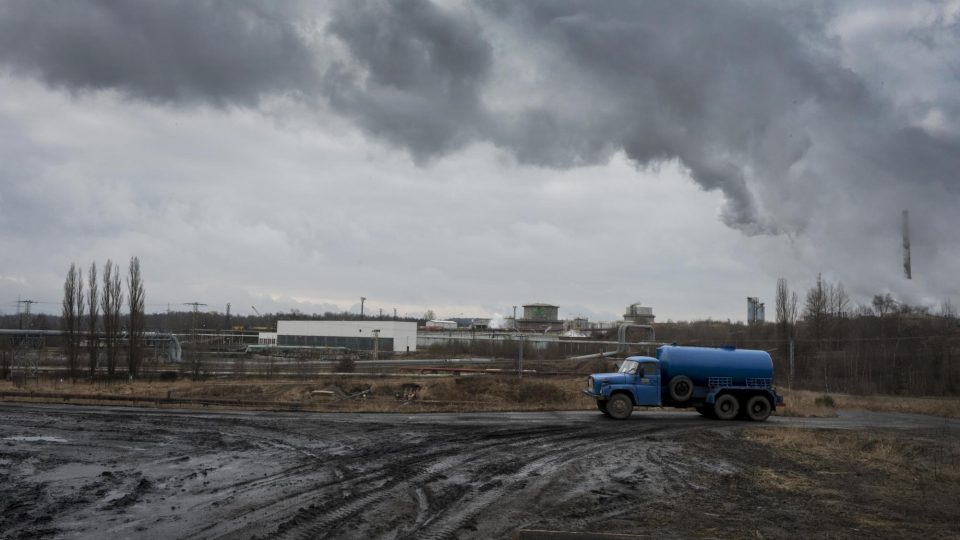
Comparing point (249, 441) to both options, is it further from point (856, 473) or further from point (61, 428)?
point (856, 473)

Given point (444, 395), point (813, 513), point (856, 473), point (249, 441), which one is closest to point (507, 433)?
point (249, 441)

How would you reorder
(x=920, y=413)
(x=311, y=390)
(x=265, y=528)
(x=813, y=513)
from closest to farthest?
(x=265, y=528) → (x=813, y=513) → (x=920, y=413) → (x=311, y=390)

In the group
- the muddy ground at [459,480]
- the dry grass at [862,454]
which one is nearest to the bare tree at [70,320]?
the muddy ground at [459,480]

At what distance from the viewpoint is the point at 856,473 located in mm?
13906

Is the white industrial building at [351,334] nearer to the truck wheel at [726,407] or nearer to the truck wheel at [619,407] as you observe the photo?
the truck wheel at [619,407]

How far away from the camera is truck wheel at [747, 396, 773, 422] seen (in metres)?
26.1

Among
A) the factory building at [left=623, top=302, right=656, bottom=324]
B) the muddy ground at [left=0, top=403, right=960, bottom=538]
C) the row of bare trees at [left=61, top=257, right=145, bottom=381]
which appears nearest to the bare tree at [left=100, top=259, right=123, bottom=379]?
the row of bare trees at [left=61, top=257, right=145, bottom=381]

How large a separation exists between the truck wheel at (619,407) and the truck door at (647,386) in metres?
→ 0.45

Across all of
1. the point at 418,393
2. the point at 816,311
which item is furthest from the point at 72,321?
the point at 816,311

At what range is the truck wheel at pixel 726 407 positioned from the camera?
26.0 metres

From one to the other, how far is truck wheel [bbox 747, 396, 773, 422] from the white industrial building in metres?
67.4

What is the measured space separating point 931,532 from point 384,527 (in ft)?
23.5

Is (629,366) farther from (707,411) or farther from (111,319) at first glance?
(111,319)

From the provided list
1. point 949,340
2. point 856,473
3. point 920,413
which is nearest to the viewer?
point 856,473
